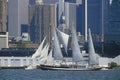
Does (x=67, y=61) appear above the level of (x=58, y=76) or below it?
below

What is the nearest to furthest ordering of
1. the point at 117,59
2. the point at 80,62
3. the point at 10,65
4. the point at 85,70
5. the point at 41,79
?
the point at 41,79, the point at 85,70, the point at 80,62, the point at 10,65, the point at 117,59

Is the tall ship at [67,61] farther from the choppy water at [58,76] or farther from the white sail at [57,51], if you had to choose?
the choppy water at [58,76]

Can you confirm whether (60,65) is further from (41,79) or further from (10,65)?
(41,79)

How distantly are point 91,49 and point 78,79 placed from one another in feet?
213

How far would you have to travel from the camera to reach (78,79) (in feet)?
342

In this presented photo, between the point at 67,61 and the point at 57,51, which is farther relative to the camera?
the point at 67,61

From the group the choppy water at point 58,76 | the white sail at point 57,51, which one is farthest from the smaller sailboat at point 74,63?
the choppy water at point 58,76

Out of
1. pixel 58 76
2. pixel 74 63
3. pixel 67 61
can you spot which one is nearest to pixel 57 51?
pixel 67 61

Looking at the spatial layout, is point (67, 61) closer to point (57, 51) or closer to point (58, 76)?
point (57, 51)

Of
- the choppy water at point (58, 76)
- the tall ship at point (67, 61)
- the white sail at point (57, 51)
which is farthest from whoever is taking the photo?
the white sail at point (57, 51)

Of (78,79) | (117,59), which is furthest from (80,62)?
(78,79)

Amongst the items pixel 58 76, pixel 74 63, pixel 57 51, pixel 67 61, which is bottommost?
pixel 67 61

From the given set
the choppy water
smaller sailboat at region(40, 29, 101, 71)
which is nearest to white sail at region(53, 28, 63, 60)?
smaller sailboat at region(40, 29, 101, 71)

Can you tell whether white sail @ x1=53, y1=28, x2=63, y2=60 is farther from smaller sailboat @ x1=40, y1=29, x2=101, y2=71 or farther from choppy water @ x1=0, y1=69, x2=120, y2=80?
choppy water @ x1=0, y1=69, x2=120, y2=80
